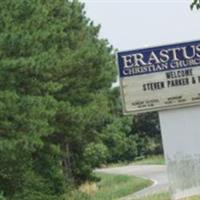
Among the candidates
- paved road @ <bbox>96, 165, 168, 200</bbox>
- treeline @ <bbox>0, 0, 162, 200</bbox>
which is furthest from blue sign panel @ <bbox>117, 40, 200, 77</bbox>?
paved road @ <bbox>96, 165, 168, 200</bbox>

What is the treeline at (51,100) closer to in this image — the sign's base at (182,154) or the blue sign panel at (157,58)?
the blue sign panel at (157,58)

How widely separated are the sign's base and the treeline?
9.43 meters

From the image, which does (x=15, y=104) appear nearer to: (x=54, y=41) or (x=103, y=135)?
(x=54, y=41)

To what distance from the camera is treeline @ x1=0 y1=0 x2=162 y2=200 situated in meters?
29.8

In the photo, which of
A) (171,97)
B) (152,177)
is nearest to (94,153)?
(152,177)

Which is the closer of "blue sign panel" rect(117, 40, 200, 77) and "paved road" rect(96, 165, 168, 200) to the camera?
"blue sign panel" rect(117, 40, 200, 77)

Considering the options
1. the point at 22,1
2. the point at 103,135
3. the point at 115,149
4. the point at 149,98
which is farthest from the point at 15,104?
the point at 115,149

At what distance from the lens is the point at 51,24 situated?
122 feet

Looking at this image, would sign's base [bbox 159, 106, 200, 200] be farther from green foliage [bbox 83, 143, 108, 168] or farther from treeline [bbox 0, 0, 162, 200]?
green foliage [bbox 83, 143, 108, 168]

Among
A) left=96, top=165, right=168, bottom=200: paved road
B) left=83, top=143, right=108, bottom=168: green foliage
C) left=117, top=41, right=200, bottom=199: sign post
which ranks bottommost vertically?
left=96, top=165, right=168, bottom=200: paved road

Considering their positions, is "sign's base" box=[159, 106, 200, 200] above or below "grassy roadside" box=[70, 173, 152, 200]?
above

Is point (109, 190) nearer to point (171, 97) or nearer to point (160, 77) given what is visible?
point (171, 97)

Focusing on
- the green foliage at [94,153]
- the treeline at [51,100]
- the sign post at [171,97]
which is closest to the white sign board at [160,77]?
the sign post at [171,97]

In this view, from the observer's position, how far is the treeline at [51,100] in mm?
29781
